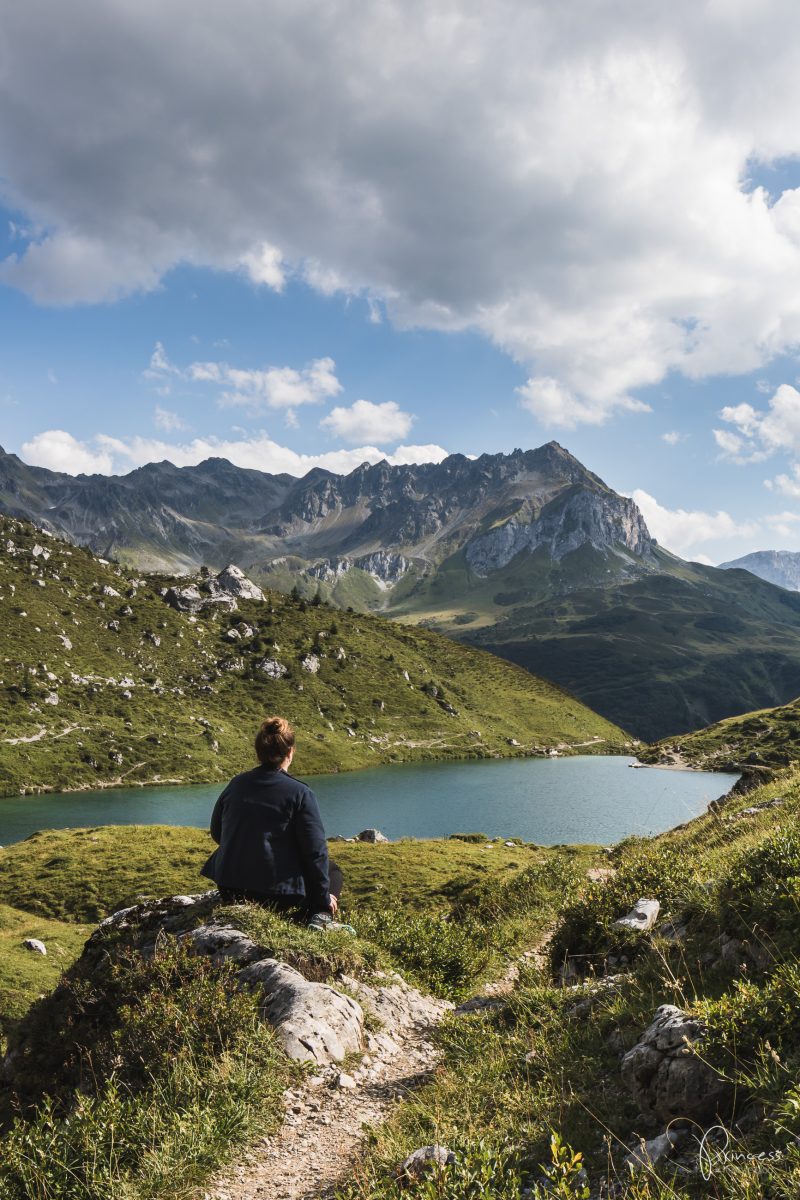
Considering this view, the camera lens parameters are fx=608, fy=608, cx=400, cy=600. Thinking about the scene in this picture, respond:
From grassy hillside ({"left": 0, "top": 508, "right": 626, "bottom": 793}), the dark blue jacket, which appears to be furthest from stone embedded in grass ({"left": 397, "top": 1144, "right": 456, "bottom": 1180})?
grassy hillside ({"left": 0, "top": 508, "right": 626, "bottom": 793})

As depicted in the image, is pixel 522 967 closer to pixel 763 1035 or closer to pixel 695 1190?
pixel 763 1035

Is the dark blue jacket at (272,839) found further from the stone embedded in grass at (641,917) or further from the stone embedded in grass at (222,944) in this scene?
the stone embedded in grass at (641,917)

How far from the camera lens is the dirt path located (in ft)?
19.1

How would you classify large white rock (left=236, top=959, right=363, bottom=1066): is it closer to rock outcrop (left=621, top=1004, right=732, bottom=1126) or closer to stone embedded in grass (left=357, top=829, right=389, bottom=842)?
rock outcrop (left=621, top=1004, right=732, bottom=1126)

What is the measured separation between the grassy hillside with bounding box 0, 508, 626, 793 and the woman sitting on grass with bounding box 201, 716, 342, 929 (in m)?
132

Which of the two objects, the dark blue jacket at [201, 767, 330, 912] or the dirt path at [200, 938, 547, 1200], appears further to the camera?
the dark blue jacket at [201, 767, 330, 912]

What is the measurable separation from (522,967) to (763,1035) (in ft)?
21.4

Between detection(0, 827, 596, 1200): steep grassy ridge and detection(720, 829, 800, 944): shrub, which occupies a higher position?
detection(720, 829, 800, 944): shrub

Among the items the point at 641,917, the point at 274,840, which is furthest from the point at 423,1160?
the point at 641,917

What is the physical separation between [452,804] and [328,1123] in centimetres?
11568

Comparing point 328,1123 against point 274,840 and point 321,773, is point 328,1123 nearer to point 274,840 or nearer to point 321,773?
point 274,840

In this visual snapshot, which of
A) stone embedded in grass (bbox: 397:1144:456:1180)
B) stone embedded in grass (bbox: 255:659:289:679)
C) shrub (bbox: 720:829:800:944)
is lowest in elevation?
stone embedded in grass (bbox: 255:659:289:679)

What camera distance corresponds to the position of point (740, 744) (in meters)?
178

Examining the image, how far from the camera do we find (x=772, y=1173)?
364 centimetres
